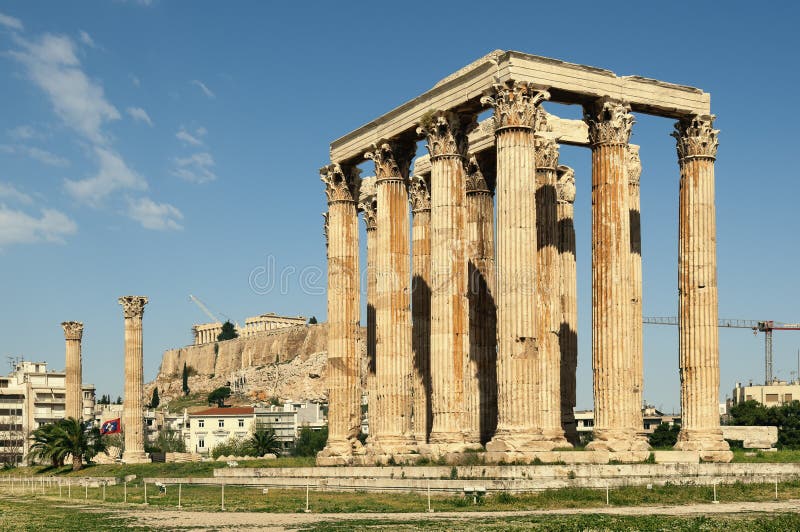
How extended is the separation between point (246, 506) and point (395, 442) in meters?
14.1

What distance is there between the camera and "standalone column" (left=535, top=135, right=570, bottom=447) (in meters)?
52.8

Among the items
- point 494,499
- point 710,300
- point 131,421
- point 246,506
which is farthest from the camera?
point 131,421

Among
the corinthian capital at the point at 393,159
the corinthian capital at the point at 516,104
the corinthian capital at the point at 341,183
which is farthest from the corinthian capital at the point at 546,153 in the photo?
the corinthian capital at the point at 341,183

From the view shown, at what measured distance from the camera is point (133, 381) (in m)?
97.9

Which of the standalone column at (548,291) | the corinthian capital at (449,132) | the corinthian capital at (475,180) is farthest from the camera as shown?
the corinthian capital at (475,180)

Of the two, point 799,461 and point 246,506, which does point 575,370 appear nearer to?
point 799,461

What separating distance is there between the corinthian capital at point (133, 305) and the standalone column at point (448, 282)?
171ft

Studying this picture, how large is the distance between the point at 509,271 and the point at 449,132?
32.7 feet

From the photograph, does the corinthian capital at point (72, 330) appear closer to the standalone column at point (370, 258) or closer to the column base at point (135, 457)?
the column base at point (135, 457)

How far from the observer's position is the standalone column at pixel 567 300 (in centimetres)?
5812

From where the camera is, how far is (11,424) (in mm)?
190000

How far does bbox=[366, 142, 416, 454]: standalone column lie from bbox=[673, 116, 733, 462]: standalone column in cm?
1373

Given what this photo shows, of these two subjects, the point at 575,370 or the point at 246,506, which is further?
the point at 575,370

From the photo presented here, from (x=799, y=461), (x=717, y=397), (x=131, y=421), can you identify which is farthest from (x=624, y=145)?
(x=131, y=421)
